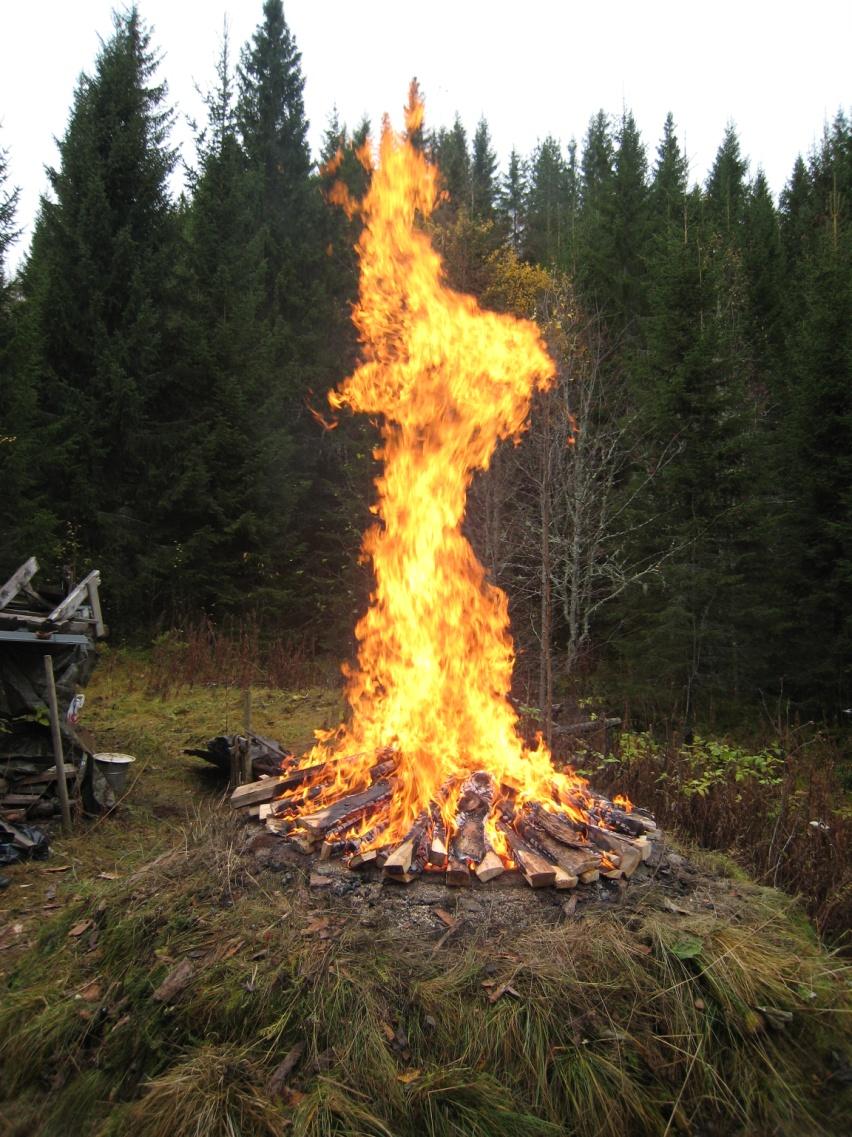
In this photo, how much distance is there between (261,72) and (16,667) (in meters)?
23.7

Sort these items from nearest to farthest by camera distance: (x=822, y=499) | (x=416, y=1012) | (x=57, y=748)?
1. (x=416, y=1012)
2. (x=57, y=748)
3. (x=822, y=499)

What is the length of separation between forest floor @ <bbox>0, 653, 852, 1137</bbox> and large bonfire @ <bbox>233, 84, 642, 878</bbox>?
1.07m

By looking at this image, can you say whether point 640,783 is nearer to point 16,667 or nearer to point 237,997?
point 237,997

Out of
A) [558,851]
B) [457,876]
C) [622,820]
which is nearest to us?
[457,876]

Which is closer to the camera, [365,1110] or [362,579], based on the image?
[365,1110]

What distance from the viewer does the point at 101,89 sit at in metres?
16.5

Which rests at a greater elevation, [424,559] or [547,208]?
[547,208]

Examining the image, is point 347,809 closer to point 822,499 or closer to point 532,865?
point 532,865

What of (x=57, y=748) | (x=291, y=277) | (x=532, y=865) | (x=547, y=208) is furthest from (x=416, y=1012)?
(x=547, y=208)

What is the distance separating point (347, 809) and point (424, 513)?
264cm

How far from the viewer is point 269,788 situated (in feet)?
17.7

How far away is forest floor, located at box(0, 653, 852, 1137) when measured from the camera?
2.91 m

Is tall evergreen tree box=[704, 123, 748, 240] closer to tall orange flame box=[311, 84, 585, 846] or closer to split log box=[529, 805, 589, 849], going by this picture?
tall orange flame box=[311, 84, 585, 846]

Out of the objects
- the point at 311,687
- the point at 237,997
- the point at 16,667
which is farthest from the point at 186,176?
the point at 237,997
